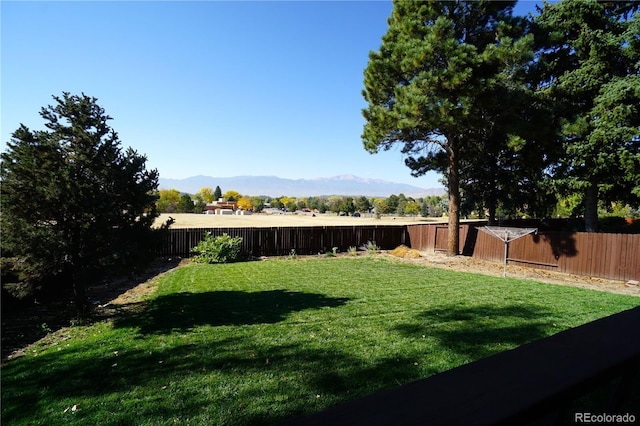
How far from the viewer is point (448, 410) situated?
0.91 m

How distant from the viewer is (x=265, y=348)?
4758 millimetres

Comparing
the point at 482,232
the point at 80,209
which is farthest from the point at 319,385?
the point at 482,232

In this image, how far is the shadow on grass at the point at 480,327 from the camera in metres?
4.68

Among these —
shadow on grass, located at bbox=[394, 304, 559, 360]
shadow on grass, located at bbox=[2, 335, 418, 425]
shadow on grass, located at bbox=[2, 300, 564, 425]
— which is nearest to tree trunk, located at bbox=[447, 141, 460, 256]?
shadow on grass, located at bbox=[394, 304, 559, 360]

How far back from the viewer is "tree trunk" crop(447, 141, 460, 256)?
16281 mm

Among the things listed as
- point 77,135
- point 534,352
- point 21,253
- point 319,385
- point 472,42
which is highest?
point 472,42

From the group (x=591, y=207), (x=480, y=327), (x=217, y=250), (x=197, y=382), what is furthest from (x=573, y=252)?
(x=217, y=250)

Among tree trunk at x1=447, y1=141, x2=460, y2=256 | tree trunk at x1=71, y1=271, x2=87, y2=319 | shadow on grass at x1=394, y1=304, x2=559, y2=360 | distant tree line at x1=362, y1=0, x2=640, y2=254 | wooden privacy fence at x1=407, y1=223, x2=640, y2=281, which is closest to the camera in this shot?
shadow on grass at x1=394, y1=304, x2=559, y2=360

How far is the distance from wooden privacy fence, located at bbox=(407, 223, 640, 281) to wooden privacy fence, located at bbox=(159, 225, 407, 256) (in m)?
5.07

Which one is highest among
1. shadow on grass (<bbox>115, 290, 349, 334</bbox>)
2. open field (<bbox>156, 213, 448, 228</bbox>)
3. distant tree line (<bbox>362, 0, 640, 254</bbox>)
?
distant tree line (<bbox>362, 0, 640, 254</bbox>)

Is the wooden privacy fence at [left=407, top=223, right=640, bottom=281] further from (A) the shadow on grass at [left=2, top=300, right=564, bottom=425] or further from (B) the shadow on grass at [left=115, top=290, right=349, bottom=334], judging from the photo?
(B) the shadow on grass at [left=115, top=290, right=349, bottom=334]

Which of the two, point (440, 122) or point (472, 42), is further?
point (472, 42)

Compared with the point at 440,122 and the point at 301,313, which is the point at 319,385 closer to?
the point at 301,313

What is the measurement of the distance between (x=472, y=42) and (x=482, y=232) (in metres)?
8.75
